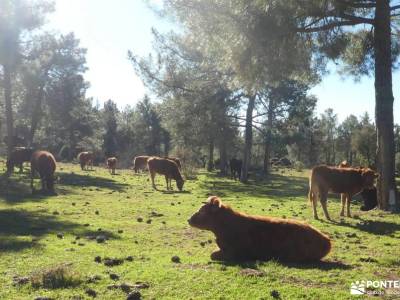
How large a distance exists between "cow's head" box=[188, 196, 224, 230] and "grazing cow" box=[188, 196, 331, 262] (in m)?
0.23

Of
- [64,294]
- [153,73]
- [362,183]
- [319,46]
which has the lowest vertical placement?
[64,294]

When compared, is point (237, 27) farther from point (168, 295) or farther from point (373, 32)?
point (168, 295)

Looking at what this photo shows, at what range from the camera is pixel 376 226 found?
13.3m

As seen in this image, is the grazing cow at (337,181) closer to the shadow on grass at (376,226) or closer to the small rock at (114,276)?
the shadow on grass at (376,226)

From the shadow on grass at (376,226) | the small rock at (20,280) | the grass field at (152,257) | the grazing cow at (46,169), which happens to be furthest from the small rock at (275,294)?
the grazing cow at (46,169)

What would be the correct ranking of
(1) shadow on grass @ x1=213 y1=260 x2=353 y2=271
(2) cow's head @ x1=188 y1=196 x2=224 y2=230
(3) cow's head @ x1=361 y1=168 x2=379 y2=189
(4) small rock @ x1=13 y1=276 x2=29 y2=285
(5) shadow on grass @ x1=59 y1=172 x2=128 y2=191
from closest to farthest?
(4) small rock @ x1=13 y1=276 x2=29 y2=285, (1) shadow on grass @ x1=213 y1=260 x2=353 y2=271, (2) cow's head @ x1=188 y1=196 x2=224 y2=230, (3) cow's head @ x1=361 y1=168 x2=379 y2=189, (5) shadow on grass @ x1=59 y1=172 x2=128 y2=191

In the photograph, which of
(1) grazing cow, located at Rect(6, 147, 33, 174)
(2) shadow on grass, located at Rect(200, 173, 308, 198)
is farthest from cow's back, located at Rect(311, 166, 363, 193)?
(1) grazing cow, located at Rect(6, 147, 33, 174)

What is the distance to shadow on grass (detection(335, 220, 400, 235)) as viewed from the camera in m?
12.5

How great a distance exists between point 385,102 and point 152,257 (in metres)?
11.0

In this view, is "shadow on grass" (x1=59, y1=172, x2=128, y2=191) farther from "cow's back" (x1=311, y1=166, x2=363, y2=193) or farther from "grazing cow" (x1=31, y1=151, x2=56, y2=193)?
"cow's back" (x1=311, y1=166, x2=363, y2=193)

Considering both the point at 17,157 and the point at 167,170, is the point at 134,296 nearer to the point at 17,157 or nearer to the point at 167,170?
the point at 167,170

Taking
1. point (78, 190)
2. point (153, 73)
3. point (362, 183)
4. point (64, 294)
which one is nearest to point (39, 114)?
point (153, 73)

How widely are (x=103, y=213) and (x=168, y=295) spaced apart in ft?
31.2

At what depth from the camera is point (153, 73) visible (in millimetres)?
35250
